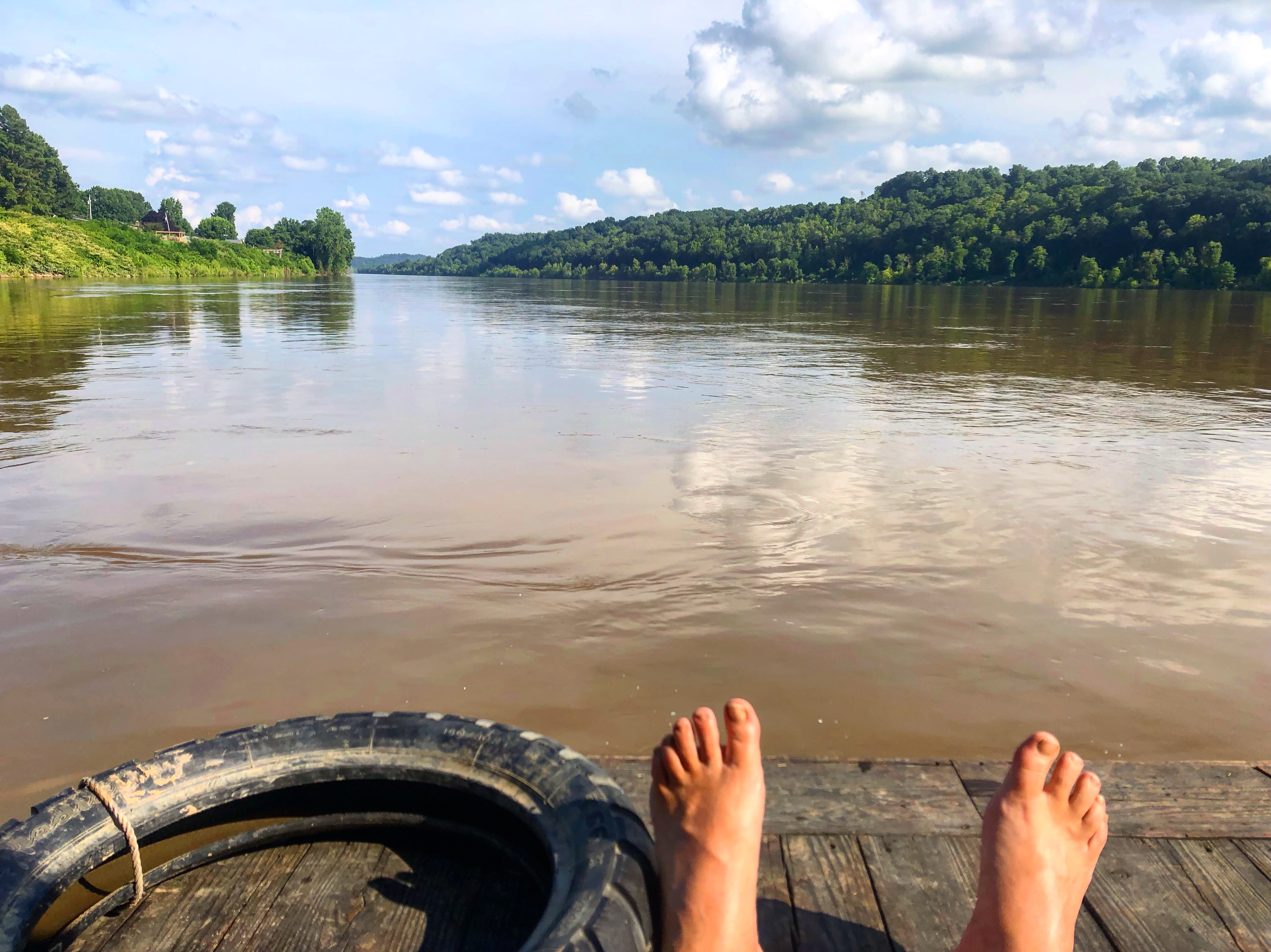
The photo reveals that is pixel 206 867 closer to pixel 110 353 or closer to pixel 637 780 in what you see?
pixel 637 780

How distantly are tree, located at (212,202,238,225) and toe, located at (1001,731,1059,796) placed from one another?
480 feet

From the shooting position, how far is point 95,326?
1812 cm

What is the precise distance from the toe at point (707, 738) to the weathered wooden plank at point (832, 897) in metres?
0.34

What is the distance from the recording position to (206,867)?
1857 millimetres

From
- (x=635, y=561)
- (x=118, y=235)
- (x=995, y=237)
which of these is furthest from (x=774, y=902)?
(x=995, y=237)

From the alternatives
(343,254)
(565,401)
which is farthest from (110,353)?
(343,254)

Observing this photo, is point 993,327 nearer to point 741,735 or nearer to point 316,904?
point 741,735

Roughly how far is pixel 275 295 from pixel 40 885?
130ft

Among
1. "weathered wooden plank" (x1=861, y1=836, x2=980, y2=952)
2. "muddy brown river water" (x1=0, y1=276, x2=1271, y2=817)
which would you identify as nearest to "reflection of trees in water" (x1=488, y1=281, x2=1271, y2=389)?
"muddy brown river water" (x1=0, y1=276, x2=1271, y2=817)

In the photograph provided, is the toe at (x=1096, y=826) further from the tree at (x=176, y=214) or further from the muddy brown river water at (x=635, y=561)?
the tree at (x=176, y=214)

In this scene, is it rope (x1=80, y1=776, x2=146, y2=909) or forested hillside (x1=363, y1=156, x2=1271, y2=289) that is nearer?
rope (x1=80, y1=776, x2=146, y2=909)

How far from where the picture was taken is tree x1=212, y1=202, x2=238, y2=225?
427 ft

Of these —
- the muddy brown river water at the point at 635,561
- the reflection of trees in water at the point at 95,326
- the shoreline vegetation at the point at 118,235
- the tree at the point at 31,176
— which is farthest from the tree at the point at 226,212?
the muddy brown river water at the point at 635,561

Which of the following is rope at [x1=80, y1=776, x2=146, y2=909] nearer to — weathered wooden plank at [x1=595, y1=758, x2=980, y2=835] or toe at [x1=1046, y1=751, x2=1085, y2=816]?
weathered wooden plank at [x1=595, y1=758, x2=980, y2=835]
